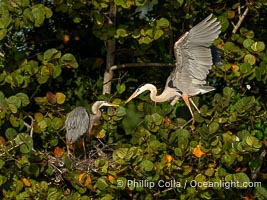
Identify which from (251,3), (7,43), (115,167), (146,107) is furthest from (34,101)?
(251,3)

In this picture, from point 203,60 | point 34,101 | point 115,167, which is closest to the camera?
point 115,167

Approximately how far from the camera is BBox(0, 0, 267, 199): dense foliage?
165 inches

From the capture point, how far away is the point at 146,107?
4691 mm

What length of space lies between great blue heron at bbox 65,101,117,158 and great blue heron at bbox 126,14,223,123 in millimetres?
224

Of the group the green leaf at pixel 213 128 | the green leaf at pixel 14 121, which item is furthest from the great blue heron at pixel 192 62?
the green leaf at pixel 14 121

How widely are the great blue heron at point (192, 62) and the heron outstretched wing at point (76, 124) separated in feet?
1.12

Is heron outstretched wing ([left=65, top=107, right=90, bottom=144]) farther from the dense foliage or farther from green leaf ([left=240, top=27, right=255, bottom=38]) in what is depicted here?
green leaf ([left=240, top=27, right=255, bottom=38])

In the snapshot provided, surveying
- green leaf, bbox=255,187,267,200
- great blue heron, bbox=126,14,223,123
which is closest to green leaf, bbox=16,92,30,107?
great blue heron, bbox=126,14,223,123

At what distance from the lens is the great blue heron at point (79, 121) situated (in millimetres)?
4602

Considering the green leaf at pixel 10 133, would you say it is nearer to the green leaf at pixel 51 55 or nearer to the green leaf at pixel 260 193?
the green leaf at pixel 51 55

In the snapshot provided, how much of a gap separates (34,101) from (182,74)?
990mm

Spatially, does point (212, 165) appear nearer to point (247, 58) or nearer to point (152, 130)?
point (152, 130)

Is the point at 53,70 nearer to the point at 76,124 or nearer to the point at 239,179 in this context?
the point at 76,124

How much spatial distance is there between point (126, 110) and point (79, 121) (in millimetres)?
313
